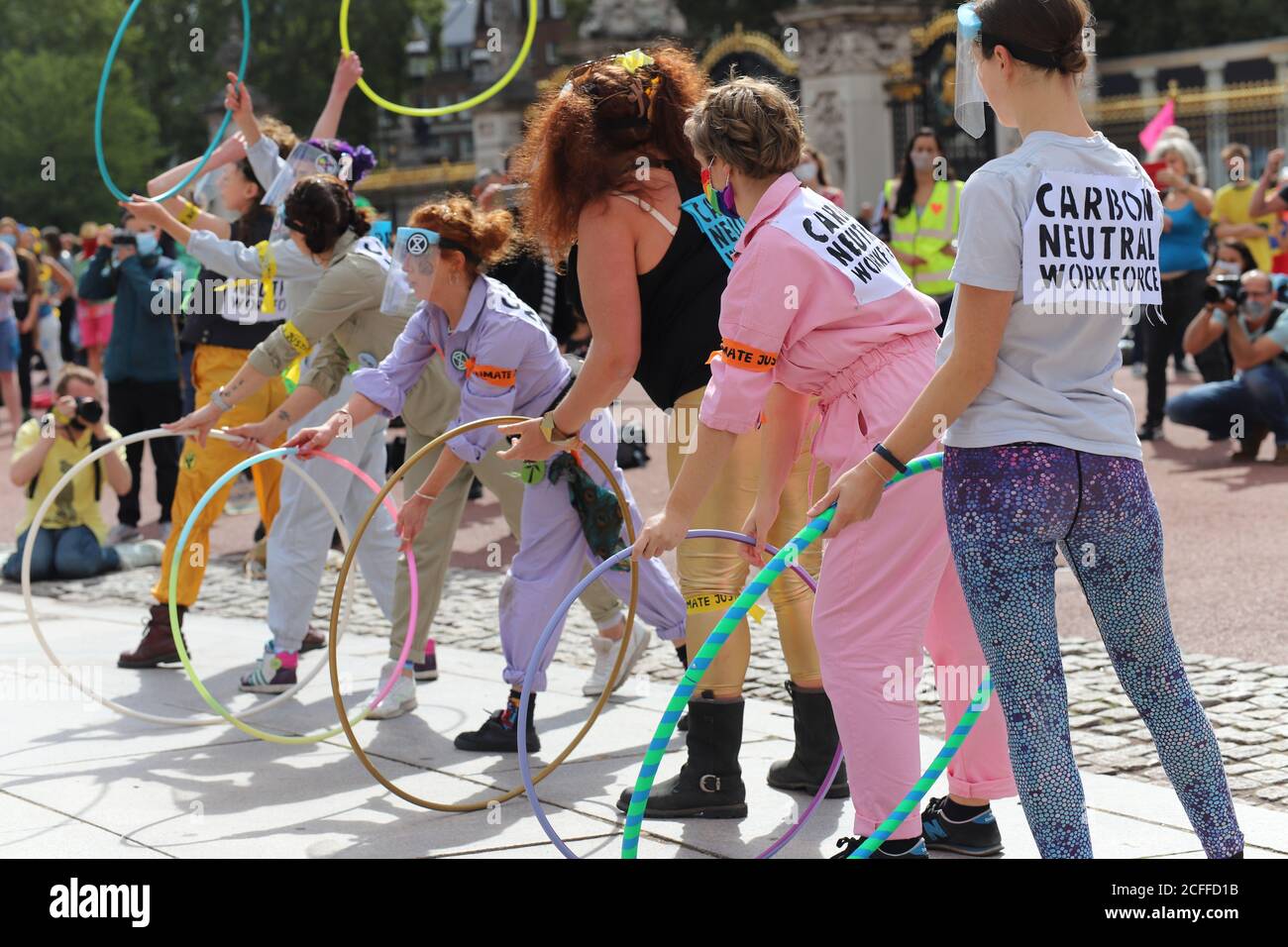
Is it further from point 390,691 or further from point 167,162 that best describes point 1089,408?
point 167,162

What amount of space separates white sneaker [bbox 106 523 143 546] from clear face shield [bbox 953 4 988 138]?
8632 mm

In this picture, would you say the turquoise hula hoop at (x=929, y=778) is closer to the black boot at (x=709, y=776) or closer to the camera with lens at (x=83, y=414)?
the black boot at (x=709, y=776)

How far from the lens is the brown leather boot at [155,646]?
24.4ft

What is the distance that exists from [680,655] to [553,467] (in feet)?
2.53

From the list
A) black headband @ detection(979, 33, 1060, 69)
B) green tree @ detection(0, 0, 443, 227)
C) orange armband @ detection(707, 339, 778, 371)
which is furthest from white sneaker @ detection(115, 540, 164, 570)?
green tree @ detection(0, 0, 443, 227)

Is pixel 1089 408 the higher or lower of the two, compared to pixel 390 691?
higher

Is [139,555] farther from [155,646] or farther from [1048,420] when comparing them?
[1048,420]

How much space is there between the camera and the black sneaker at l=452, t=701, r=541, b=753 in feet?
19.4

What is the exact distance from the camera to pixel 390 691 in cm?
650

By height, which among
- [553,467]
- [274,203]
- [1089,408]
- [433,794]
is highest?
[274,203]

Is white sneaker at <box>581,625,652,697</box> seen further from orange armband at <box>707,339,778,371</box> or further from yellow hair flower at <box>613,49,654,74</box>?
orange armband at <box>707,339,778,371</box>

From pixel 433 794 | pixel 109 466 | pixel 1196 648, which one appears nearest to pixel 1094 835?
pixel 433 794

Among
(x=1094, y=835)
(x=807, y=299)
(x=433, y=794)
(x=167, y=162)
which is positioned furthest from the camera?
(x=167, y=162)

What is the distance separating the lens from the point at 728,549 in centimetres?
497
